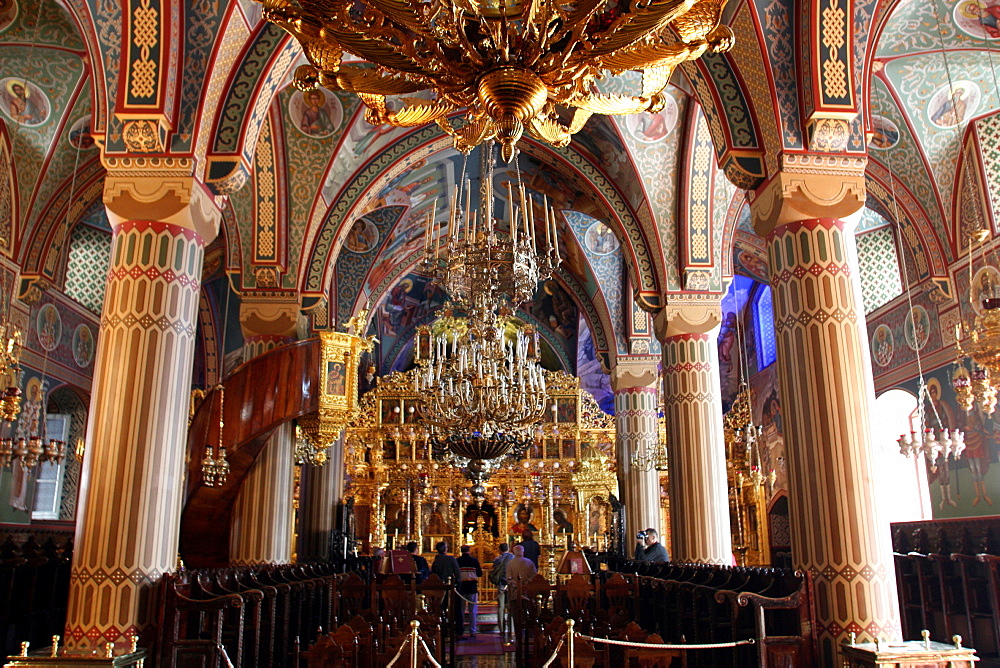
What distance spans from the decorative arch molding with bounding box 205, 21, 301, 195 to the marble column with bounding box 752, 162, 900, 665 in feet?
16.6

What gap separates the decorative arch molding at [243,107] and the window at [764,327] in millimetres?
16014

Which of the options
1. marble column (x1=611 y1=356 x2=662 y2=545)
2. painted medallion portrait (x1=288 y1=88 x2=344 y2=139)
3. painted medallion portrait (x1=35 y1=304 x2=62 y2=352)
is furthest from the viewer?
marble column (x1=611 y1=356 x2=662 y2=545)

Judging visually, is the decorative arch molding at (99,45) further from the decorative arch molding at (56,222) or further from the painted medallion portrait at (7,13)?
the decorative arch molding at (56,222)

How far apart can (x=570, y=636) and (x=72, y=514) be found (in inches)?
523

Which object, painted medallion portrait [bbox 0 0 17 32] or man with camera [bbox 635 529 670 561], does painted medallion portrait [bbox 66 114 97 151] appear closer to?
painted medallion portrait [bbox 0 0 17 32]

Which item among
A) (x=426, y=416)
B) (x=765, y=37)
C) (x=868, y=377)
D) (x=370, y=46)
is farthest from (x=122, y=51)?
(x=426, y=416)

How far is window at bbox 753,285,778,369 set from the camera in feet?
70.5

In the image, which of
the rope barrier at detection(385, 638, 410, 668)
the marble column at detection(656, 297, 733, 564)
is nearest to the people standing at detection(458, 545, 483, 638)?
the marble column at detection(656, 297, 733, 564)

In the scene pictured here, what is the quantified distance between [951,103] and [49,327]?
48.0 feet

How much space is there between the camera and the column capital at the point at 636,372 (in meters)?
17.0

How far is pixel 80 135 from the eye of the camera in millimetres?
12320

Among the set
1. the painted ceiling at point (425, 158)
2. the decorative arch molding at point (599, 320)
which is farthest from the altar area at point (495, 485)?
the painted ceiling at point (425, 158)

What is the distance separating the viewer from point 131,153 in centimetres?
751

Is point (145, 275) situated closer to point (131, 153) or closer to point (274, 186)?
point (131, 153)
